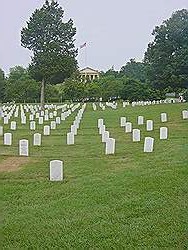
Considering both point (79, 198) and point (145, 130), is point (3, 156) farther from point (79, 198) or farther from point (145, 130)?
point (145, 130)

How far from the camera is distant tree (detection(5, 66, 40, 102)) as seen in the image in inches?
1917

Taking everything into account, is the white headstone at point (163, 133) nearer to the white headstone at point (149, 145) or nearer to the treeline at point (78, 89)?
the white headstone at point (149, 145)

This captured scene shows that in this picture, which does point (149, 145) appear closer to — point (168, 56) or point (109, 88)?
point (168, 56)

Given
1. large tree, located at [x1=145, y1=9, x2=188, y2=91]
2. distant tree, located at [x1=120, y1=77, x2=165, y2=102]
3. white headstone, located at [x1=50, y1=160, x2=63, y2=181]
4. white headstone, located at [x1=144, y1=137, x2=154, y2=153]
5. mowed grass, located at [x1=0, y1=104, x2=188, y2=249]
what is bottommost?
mowed grass, located at [x1=0, y1=104, x2=188, y2=249]

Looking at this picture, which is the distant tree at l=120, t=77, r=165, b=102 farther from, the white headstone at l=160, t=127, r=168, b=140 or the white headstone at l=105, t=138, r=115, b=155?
the white headstone at l=105, t=138, r=115, b=155

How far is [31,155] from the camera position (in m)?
12.2

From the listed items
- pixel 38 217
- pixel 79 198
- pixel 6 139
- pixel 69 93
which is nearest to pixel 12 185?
pixel 79 198

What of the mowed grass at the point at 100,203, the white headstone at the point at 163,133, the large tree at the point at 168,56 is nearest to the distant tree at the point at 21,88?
the large tree at the point at 168,56

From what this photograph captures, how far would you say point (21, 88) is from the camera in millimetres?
51531

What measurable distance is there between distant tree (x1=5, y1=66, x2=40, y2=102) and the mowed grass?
37513 mm

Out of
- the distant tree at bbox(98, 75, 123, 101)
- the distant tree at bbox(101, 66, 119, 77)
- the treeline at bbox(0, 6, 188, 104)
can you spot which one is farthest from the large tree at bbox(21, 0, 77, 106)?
the distant tree at bbox(101, 66, 119, 77)

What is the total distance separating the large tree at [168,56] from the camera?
3009 cm

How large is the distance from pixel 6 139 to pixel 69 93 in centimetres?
4316

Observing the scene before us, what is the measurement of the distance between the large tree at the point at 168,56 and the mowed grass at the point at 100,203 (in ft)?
63.6
